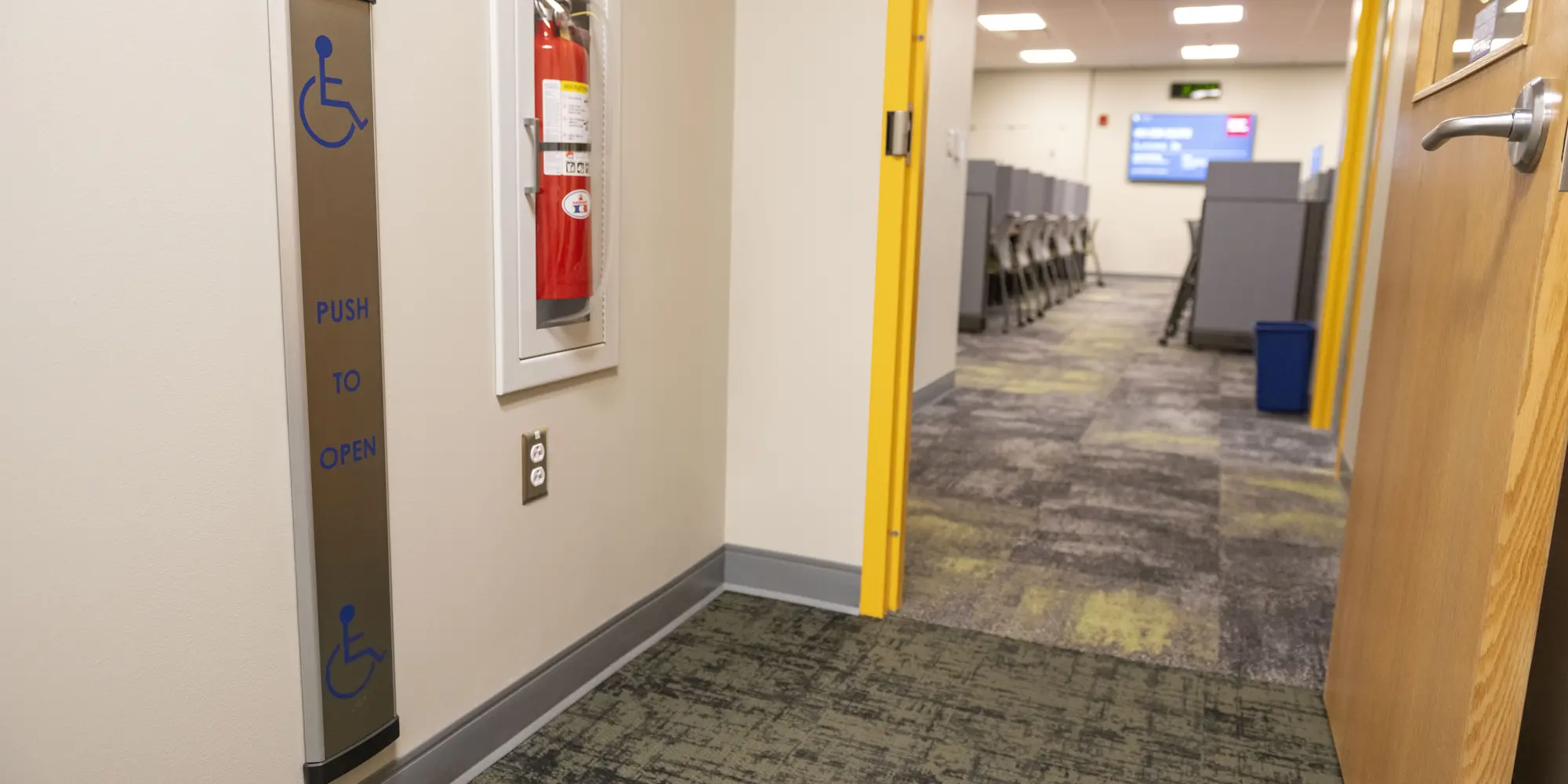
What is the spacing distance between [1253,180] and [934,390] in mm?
2910

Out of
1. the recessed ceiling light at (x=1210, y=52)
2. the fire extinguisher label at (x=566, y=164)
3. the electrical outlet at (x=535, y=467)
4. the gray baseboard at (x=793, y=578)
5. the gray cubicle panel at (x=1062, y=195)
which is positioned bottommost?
the gray baseboard at (x=793, y=578)

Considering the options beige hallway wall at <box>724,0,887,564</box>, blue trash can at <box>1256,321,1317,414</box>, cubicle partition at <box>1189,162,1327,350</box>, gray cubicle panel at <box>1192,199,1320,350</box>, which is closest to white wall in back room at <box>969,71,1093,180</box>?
cubicle partition at <box>1189,162,1327,350</box>

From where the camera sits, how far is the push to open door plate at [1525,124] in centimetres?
86

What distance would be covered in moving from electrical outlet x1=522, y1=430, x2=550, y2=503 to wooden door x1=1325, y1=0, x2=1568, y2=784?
3.86 feet

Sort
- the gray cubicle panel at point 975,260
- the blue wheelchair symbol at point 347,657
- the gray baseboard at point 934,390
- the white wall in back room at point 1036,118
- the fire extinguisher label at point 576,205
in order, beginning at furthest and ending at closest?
the white wall in back room at point 1036,118 < the gray cubicle panel at point 975,260 < the gray baseboard at point 934,390 < the fire extinguisher label at point 576,205 < the blue wheelchair symbol at point 347,657

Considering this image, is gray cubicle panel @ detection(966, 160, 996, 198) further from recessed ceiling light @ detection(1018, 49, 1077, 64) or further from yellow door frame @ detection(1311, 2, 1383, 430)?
recessed ceiling light @ detection(1018, 49, 1077, 64)

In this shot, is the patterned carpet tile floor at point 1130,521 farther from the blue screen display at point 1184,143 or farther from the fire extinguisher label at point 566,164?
the blue screen display at point 1184,143

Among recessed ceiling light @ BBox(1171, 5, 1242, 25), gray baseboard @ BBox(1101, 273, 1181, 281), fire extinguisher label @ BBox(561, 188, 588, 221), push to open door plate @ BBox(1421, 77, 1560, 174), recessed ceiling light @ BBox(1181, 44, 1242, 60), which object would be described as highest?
recessed ceiling light @ BBox(1181, 44, 1242, 60)

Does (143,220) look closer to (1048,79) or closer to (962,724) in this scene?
(962,724)

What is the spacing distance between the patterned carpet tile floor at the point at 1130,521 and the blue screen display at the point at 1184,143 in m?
7.05

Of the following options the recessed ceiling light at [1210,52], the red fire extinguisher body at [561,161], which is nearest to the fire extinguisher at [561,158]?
the red fire extinguisher body at [561,161]

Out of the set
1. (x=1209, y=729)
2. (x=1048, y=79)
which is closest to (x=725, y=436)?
(x=1209, y=729)

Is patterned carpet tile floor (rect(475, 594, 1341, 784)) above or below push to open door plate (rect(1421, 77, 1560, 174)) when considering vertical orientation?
below

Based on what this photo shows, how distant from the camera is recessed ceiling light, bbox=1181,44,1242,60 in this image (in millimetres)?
9836
